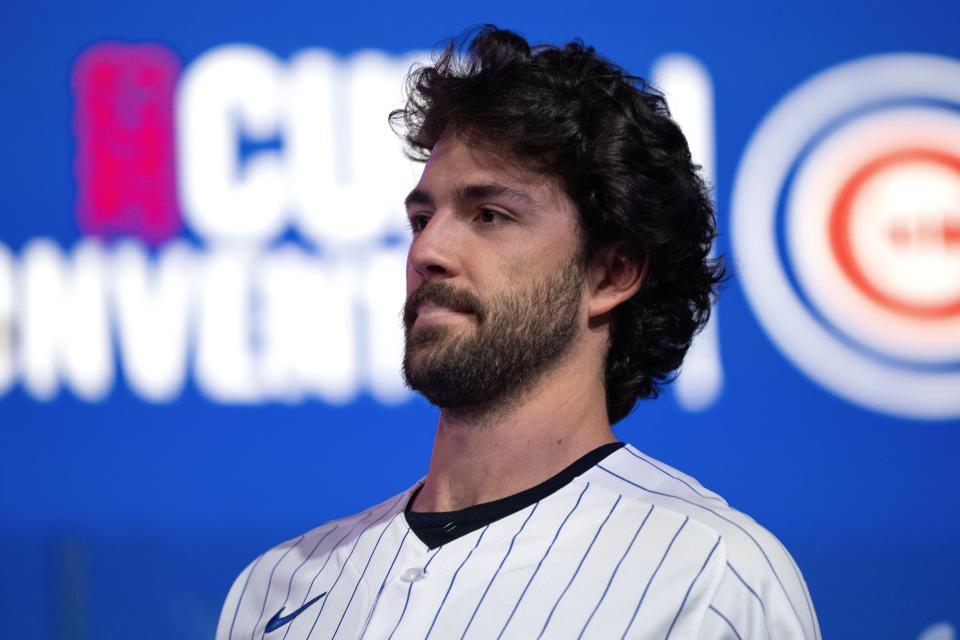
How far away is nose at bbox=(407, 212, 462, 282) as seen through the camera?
1304mm

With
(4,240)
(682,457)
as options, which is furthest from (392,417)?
(4,240)

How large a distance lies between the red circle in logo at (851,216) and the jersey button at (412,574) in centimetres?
141

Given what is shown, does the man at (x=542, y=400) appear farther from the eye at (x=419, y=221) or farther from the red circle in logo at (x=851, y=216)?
the red circle in logo at (x=851, y=216)

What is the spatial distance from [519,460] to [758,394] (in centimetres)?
110

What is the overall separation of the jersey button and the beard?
20 centimetres

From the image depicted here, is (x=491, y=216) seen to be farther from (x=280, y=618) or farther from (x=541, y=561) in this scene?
(x=280, y=618)

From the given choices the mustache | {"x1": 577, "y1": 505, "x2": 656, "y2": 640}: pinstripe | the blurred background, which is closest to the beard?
the mustache

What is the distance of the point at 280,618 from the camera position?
1.35 m

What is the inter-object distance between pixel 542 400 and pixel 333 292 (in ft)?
3.55

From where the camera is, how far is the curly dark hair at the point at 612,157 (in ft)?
4.56

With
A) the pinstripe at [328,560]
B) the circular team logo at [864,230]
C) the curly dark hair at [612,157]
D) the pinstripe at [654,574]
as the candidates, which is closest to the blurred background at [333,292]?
the circular team logo at [864,230]

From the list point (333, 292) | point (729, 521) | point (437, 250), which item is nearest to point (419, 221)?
point (437, 250)

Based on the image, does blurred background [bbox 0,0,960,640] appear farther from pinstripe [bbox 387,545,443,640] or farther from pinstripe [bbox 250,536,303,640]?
pinstripe [bbox 387,545,443,640]

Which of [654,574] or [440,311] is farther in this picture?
[440,311]
